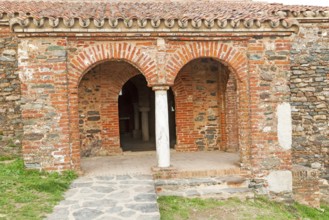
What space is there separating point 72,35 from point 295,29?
499cm

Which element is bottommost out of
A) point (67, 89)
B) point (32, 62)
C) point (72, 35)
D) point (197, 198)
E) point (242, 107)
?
point (197, 198)

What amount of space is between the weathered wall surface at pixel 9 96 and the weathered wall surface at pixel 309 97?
817 cm

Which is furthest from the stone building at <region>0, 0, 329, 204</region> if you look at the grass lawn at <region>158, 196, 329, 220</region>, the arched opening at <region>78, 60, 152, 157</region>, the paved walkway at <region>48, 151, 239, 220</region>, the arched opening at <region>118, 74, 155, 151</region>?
the arched opening at <region>118, 74, 155, 151</region>

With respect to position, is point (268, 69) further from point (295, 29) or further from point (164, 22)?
point (164, 22)

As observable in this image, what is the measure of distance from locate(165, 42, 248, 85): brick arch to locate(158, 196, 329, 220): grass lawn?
2.66 meters

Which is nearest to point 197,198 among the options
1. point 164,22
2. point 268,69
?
point 268,69

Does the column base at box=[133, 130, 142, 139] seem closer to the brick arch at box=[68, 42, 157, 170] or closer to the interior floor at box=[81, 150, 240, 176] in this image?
the interior floor at box=[81, 150, 240, 176]

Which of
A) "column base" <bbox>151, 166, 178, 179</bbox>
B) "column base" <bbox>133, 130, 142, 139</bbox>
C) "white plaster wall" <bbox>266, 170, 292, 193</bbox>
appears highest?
"column base" <bbox>133, 130, 142, 139</bbox>

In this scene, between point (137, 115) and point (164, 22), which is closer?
point (164, 22)

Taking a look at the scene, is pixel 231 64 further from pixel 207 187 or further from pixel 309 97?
pixel 309 97

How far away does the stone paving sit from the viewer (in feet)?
15.8

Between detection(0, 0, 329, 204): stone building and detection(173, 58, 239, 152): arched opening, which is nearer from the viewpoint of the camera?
detection(0, 0, 329, 204): stone building

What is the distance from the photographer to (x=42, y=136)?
684 centimetres

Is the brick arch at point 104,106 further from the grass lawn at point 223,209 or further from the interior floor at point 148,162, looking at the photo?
the grass lawn at point 223,209
